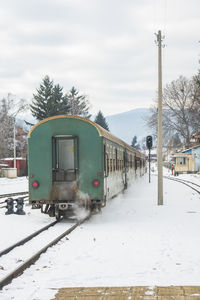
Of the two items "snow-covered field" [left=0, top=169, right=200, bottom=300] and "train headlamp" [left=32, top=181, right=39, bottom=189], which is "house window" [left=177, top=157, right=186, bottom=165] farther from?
"train headlamp" [left=32, top=181, right=39, bottom=189]

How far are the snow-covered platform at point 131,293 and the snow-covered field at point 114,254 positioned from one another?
231 mm

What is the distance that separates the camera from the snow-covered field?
597 cm

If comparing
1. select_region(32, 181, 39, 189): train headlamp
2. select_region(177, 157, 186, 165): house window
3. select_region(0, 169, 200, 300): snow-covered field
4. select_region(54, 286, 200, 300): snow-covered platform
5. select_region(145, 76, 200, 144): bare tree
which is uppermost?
select_region(145, 76, 200, 144): bare tree

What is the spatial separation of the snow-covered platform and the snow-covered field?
231 mm

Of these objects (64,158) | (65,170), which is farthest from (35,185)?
(64,158)

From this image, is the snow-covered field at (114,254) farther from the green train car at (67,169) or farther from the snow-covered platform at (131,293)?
the green train car at (67,169)

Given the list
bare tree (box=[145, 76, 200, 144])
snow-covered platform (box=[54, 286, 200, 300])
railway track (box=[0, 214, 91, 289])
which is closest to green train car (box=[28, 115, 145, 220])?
railway track (box=[0, 214, 91, 289])

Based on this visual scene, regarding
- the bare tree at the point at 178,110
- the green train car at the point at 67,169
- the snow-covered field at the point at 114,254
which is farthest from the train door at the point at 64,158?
the bare tree at the point at 178,110

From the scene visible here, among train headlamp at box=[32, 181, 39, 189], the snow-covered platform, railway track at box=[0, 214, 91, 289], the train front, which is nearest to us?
the snow-covered platform

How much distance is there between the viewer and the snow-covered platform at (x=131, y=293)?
516 centimetres

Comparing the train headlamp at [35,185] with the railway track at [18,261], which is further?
the train headlamp at [35,185]

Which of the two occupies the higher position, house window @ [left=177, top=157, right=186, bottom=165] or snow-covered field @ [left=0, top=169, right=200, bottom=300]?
house window @ [left=177, top=157, right=186, bottom=165]

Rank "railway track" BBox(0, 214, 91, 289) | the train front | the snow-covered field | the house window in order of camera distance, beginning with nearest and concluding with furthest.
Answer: the snow-covered field, "railway track" BBox(0, 214, 91, 289), the train front, the house window

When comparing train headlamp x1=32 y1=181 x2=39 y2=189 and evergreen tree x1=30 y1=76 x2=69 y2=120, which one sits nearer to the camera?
train headlamp x1=32 y1=181 x2=39 y2=189
